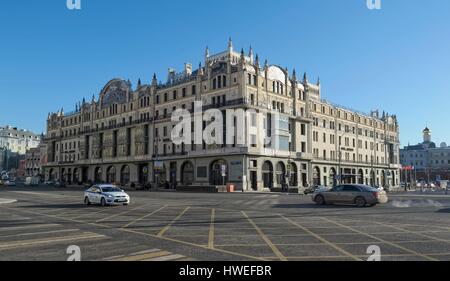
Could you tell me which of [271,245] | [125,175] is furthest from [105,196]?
[125,175]

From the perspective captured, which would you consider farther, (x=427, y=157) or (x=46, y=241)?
(x=427, y=157)

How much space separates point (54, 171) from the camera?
365 ft

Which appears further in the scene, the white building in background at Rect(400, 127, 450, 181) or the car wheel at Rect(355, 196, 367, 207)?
the white building in background at Rect(400, 127, 450, 181)

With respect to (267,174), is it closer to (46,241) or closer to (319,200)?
(319,200)

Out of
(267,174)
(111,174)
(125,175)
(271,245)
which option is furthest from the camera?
(111,174)

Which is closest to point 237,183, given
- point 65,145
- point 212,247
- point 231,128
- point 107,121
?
point 231,128

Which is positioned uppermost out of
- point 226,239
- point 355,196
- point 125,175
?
point 125,175

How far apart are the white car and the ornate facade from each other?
98.6 ft

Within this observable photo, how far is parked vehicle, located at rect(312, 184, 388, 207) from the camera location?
932 inches

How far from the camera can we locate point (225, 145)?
201ft

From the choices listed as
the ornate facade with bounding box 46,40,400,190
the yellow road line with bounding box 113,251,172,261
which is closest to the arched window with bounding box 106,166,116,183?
the ornate facade with bounding box 46,40,400,190

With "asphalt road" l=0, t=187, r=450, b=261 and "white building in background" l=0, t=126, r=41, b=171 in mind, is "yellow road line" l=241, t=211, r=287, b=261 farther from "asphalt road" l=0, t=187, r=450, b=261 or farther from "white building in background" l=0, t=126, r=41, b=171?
"white building in background" l=0, t=126, r=41, b=171

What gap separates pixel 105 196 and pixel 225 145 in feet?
124
